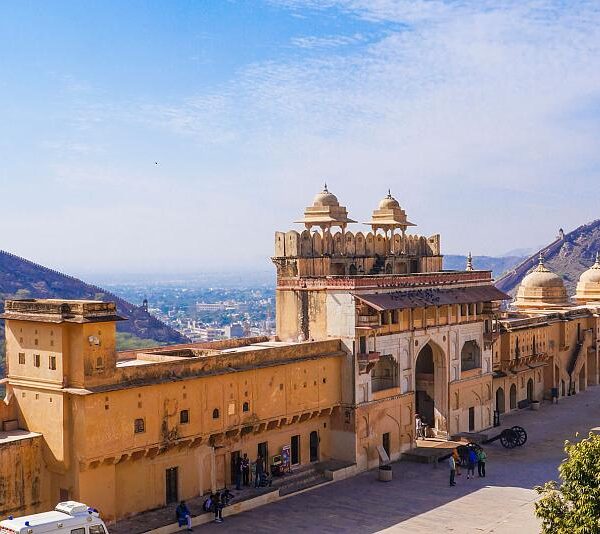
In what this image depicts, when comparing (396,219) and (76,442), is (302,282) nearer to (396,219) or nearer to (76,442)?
(396,219)

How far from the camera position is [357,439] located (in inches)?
1266

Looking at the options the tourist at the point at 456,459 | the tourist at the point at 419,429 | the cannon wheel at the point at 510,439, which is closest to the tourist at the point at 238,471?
the tourist at the point at 456,459

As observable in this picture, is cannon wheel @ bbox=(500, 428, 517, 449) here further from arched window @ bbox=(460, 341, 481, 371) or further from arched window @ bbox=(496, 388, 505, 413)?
arched window @ bbox=(496, 388, 505, 413)

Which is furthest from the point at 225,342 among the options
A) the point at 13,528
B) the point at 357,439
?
the point at 13,528

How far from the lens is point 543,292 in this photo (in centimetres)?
5678

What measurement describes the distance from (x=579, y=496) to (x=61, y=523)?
35.8 ft

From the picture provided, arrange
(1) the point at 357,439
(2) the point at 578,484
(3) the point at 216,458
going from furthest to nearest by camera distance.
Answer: (1) the point at 357,439 → (3) the point at 216,458 → (2) the point at 578,484

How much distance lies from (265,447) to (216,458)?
8.24ft

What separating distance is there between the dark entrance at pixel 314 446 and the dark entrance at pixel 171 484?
6915 mm

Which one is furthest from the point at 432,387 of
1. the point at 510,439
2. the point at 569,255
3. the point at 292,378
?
the point at 569,255

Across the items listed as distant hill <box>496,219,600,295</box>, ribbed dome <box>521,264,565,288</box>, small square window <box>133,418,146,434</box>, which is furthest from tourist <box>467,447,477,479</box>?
distant hill <box>496,219,600,295</box>

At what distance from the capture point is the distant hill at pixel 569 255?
133625 mm

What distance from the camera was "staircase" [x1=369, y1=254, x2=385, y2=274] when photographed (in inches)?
1534

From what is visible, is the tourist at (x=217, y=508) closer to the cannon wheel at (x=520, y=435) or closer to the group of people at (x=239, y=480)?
the group of people at (x=239, y=480)
